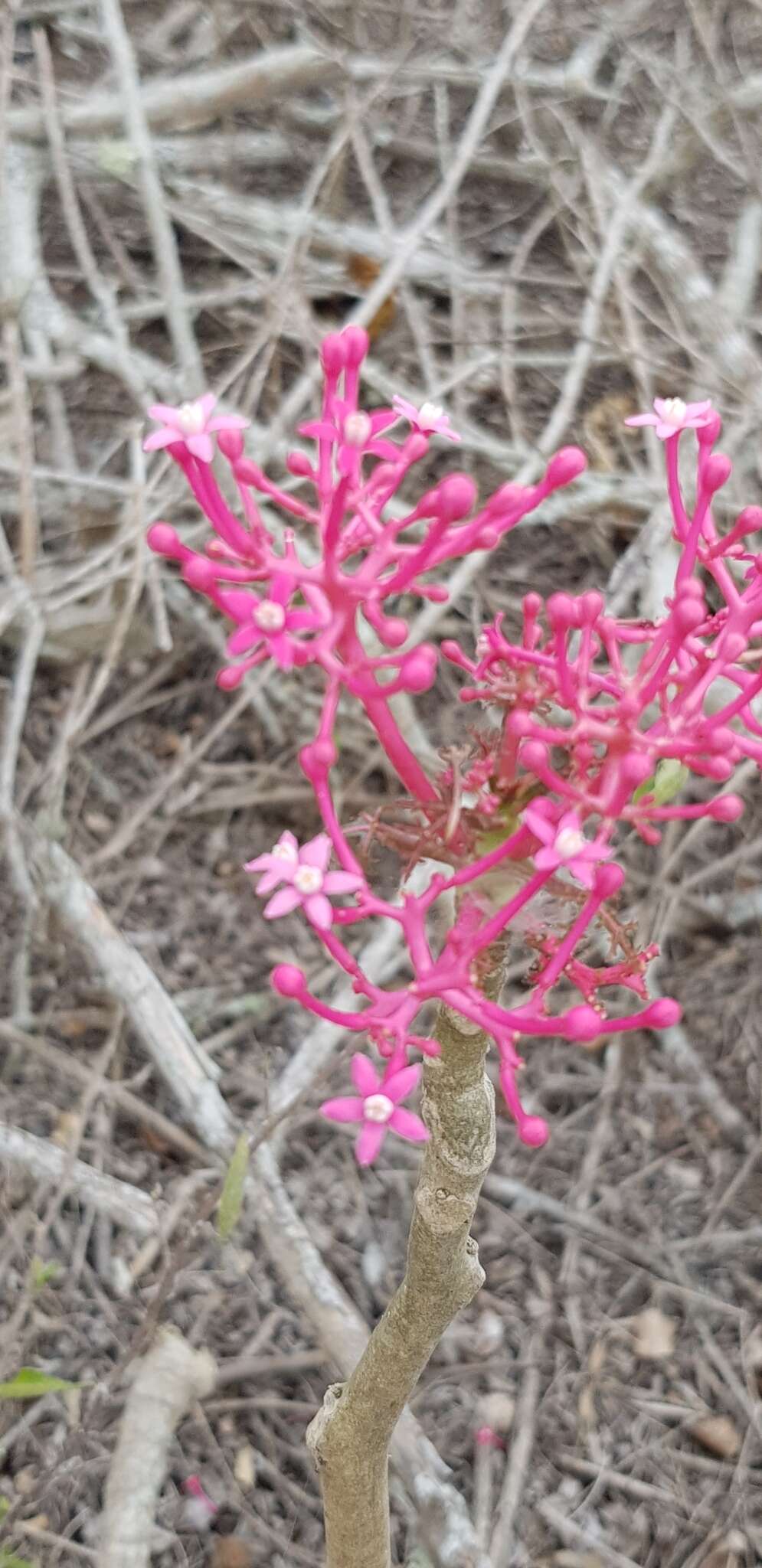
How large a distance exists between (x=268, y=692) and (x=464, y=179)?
1.86m

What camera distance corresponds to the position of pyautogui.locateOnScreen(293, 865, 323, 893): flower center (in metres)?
0.95

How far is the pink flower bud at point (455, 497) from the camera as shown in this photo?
35.8 inches

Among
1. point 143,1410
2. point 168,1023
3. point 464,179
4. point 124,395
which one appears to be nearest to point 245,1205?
point 168,1023

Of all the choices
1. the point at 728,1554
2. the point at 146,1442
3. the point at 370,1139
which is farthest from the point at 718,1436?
the point at 370,1139

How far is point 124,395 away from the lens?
11.2ft

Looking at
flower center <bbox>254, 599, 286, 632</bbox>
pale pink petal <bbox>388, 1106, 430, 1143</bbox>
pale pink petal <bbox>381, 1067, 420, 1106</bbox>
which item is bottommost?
pale pink petal <bbox>388, 1106, 430, 1143</bbox>

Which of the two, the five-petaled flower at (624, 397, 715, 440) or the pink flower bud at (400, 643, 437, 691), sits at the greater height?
the five-petaled flower at (624, 397, 715, 440)

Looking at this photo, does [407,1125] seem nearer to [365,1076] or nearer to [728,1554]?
[365,1076]

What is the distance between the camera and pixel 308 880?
961mm

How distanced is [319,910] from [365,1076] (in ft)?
0.46

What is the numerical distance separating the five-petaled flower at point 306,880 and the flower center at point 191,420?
0.32 meters

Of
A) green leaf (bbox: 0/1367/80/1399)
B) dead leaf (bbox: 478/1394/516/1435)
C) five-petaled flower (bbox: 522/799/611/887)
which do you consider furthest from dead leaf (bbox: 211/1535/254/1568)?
five-petaled flower (bbox: 522/799/611/887)

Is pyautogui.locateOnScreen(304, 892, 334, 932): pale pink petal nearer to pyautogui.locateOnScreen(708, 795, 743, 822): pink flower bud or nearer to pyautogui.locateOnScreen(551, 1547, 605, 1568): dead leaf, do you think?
pyautogui.locateOnScreen(708, 795, 743, 822): pink flower bud

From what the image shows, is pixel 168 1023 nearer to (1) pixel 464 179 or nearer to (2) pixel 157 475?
(2) pixel 157 475
